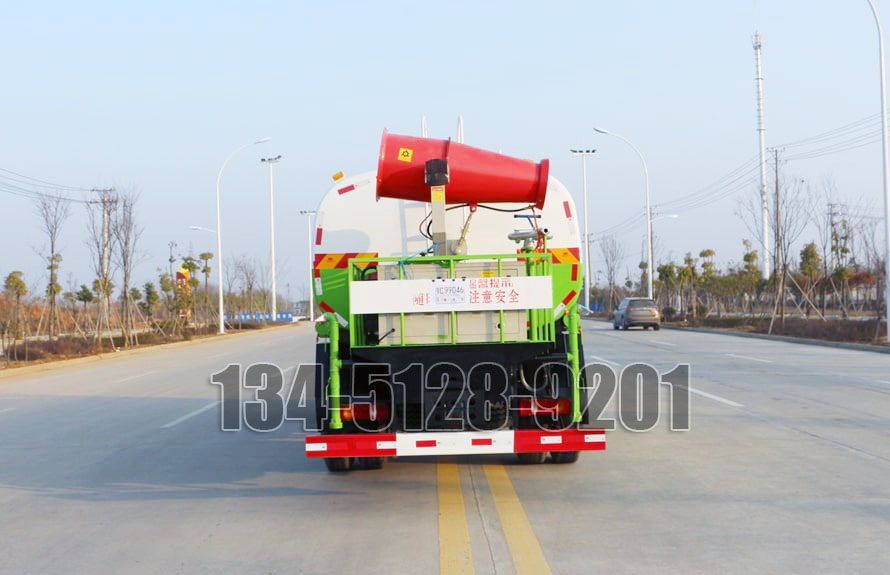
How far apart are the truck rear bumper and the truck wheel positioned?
140cm

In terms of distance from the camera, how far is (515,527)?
6250 millimetres

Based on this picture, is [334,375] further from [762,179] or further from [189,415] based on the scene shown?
[762,179]

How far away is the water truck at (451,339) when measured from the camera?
6816 mm

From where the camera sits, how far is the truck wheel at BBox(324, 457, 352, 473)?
8.40 m

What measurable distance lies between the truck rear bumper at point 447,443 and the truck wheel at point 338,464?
140 cm

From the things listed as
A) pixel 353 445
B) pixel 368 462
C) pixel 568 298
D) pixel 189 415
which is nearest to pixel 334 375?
pixel 353 445

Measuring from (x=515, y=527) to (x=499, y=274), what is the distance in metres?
1.92

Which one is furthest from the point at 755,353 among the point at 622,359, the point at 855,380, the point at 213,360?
the point at 213,360

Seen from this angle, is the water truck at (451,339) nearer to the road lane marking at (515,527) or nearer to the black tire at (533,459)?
the black tire at (533,459)

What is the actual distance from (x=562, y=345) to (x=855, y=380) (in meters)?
10.7

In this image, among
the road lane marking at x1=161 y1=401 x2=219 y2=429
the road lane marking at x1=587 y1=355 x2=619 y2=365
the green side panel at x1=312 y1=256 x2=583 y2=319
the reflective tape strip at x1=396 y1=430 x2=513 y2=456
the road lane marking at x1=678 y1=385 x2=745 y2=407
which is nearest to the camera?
the reflective tape strip at x1=396 y1=430 x2=513 y2=456

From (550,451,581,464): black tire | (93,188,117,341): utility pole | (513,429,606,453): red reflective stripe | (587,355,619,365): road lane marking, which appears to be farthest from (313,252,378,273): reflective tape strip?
(93,188,117,341): utility pole

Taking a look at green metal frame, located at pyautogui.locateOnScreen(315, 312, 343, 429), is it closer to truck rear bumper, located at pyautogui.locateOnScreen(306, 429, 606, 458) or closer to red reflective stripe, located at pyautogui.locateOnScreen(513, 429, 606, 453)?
truck rear bumper, located at pyautogui.locateOnScreen(306, 429, 606, 458)

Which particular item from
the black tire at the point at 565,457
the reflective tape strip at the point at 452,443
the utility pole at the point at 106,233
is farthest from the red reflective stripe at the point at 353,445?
the utility pole at the point at 106,233
